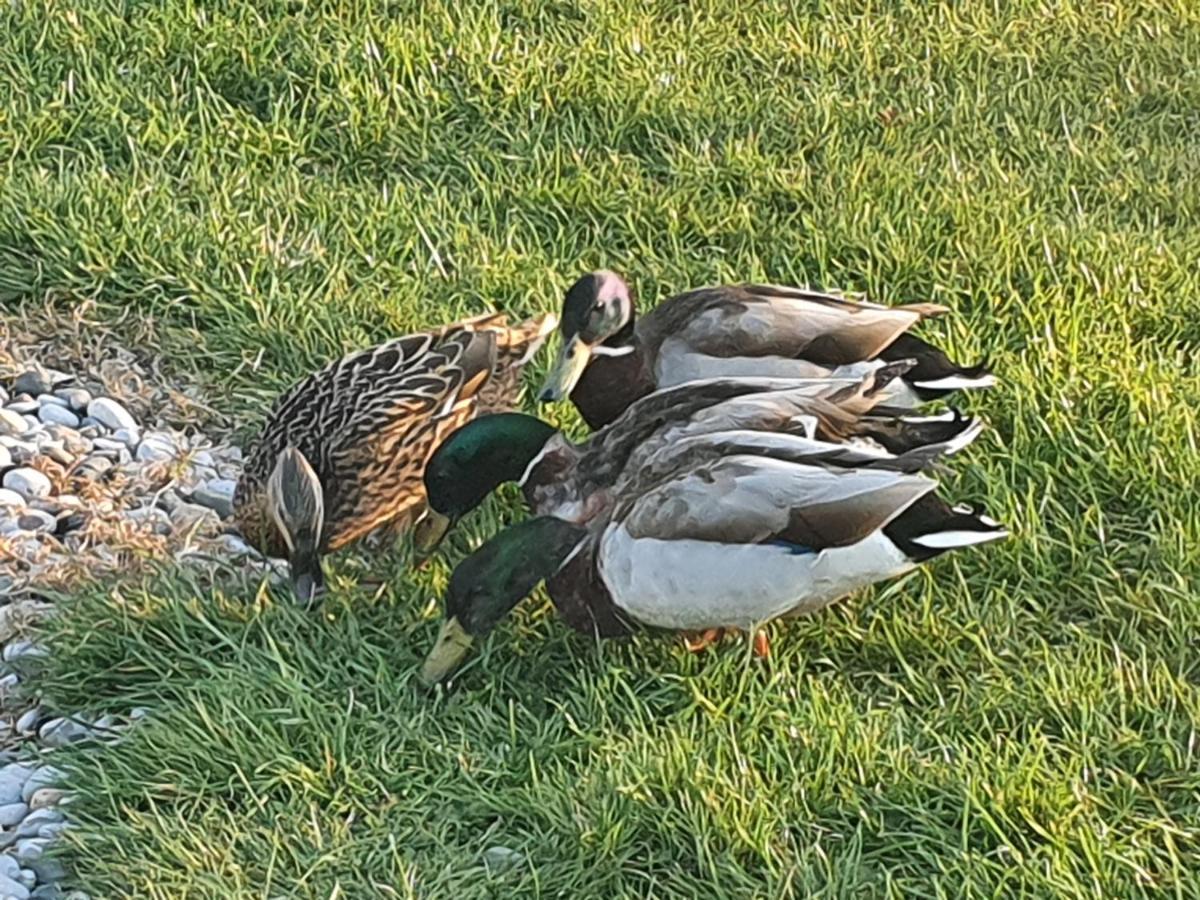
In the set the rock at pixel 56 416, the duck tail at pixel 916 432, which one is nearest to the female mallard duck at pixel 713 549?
the duck tail at pixel 916 432

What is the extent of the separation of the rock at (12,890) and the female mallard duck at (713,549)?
782 millimetres

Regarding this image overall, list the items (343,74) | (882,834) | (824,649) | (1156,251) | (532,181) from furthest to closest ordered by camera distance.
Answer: (343,74) < (532,181) < (1156,251) < (824,649) < (882,834)

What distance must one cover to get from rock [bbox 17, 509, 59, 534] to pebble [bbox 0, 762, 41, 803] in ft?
2.30

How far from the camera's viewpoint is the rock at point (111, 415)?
412 cm

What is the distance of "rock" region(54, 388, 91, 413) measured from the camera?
4.20 meters

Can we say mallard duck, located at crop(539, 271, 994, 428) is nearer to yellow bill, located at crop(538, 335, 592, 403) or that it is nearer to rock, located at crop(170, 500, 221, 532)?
yellow bill, located at crop(538, 335, 592, 403)

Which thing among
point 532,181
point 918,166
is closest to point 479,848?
point 532,181

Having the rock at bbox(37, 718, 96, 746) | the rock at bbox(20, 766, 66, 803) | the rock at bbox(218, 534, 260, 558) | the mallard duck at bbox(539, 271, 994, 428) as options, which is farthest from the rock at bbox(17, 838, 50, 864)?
the mallard duck at bbox(539, 271, 994, 428)

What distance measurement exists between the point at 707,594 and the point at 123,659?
110 centimetres

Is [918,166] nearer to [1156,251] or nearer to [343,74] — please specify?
[1156,251]

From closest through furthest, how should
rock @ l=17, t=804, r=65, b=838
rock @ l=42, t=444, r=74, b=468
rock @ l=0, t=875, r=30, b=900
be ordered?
1. rock @ l=0, t=875, r=30, b=900
2. rock @ l=17, t=804, r=65, b=838
3. rock @ l=42, t=444, r=74, b=468

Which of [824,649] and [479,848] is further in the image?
[824,649]

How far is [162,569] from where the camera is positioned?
355cm

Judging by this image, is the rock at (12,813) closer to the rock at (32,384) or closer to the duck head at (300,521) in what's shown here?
the duck head at (300,521)
